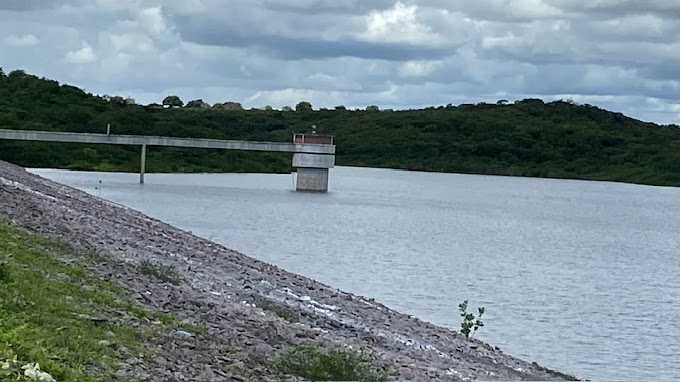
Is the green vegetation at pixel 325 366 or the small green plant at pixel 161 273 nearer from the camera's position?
the green vegetation at pixel 325 366

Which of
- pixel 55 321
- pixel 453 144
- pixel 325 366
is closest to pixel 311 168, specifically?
pixel 453 144

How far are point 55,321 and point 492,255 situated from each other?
148 ft

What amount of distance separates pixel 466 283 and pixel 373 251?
35.8ft

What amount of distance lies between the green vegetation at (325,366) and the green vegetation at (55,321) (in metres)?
1.55

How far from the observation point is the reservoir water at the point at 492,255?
3023cm

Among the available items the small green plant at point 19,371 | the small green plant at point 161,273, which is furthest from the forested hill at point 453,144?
the small green plant at point 19,371

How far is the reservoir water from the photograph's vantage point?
30234 millimetres

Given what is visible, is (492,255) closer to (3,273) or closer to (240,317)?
(240,317)

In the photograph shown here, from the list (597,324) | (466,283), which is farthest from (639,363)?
(466,283)

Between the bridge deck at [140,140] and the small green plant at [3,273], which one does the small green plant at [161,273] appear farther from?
the bridge deck at [140,140]

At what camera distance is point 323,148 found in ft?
362

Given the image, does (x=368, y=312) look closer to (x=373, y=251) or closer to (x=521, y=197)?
(x=373, y=251)

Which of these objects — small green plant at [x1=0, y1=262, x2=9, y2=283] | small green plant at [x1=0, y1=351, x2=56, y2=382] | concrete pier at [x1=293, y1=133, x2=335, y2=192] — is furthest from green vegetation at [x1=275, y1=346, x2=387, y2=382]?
concrete pier at [x1=293, y1=133, x2=335, y2=192]

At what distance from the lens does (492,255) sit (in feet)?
182
